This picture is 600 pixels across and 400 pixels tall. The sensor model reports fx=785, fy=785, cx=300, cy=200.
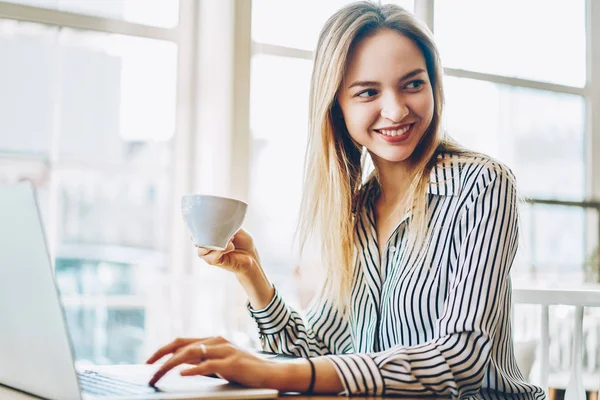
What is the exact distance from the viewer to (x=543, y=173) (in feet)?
17.4

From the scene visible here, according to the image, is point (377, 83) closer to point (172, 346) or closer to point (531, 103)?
point (172, 346)

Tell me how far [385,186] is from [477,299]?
1.42 feet

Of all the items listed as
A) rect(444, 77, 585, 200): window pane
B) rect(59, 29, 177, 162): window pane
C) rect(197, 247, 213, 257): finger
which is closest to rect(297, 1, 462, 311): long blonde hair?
rect(197, 247, 213, 257): finger

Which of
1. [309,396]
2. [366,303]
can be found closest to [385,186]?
[366,303]

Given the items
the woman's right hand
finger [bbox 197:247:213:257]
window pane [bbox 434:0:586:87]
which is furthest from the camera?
window pane [bbox 434:0:586:87]

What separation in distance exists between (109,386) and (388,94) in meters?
0.70

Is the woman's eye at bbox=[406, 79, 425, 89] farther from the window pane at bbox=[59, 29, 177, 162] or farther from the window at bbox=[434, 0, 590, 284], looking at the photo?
the window at bbox=[434, 0, 590, 284]

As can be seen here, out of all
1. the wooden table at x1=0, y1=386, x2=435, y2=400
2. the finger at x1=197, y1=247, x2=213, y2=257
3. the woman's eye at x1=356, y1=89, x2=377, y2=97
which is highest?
the woman's eye at x1=356, y1=89, x2=377, y2=97

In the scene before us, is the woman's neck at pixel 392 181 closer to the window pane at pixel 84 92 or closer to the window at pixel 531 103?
the window pane at pixel 84 92

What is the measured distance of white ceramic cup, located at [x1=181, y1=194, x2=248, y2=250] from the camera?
1.05 metres

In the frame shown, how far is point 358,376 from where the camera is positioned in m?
1.01

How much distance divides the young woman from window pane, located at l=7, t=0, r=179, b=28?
2.76m

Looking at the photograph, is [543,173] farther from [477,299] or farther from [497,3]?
[477,299]

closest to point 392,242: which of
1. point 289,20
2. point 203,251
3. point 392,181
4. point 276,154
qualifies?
point 392,181
